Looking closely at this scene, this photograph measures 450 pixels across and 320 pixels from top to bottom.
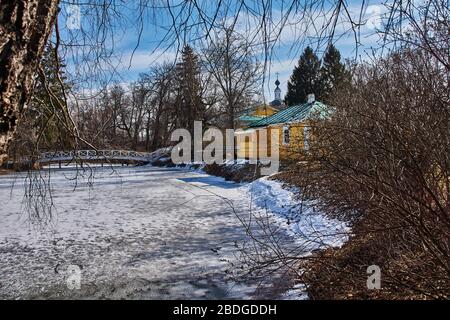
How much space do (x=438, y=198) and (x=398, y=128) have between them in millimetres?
645

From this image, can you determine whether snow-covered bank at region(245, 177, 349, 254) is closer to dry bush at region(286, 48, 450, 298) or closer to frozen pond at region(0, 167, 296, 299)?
frozen pond at region(0, 167, 296, 299)

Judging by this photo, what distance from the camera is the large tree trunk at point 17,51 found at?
114 centimetres

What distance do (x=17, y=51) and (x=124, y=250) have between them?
5.87m

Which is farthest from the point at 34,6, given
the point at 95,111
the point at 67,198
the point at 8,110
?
the point at 67,198

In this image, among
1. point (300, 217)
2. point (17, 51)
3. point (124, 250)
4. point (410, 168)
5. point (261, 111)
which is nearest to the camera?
point (17, 51)

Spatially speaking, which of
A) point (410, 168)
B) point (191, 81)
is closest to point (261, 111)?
point (191, 81)

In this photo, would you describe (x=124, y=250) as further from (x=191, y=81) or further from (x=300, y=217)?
(x=191, y=81)

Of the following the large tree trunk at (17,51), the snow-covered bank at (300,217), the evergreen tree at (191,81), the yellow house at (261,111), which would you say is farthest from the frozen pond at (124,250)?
the large tree trunk at (17,51)

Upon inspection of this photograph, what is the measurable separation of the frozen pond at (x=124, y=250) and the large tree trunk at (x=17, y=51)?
2615 mm

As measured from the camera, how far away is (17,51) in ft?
3.83

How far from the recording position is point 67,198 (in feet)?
43.6

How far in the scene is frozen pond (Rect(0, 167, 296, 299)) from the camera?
15.6 ft

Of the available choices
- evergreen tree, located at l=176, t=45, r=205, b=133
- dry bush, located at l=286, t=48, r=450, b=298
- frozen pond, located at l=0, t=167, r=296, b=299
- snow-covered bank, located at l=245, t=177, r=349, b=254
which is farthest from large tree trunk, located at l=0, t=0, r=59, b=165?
snow-covered bank, located at l=245, t=177, r=349, b=254
